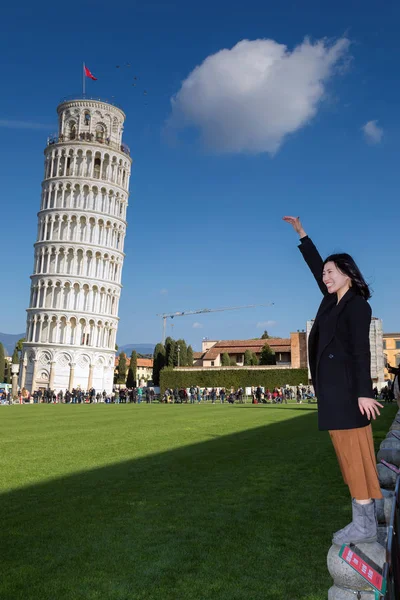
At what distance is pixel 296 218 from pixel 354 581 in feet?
9.93

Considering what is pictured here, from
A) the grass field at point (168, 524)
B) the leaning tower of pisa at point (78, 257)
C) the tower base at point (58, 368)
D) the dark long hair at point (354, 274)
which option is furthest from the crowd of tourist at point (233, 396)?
the dark long hair at point (354, 274)

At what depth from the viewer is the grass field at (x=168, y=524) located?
4.11 meters

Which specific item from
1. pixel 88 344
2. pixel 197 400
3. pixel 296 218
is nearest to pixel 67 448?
pixel 296 218

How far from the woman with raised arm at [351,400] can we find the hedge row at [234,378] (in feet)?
220

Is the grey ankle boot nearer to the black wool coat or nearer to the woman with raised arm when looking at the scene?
the woman with raised arm

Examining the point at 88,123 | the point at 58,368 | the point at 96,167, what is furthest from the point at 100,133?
the point at 58,368

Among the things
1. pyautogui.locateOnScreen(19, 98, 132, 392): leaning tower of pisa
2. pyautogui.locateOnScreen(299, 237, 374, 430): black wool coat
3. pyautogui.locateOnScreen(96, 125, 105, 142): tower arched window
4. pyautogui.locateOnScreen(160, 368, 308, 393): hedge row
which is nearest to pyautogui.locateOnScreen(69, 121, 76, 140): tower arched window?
pyautogui.locateOnScreen(19, 98, 132, 392): leaning tower of pisa

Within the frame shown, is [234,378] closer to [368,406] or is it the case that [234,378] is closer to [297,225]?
[297,225]

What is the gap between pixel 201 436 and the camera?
15.0m

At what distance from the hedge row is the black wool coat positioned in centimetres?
6718

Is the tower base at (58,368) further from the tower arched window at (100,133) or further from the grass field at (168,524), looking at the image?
the grass field at (168,524)

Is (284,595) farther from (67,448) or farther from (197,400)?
(197,400)

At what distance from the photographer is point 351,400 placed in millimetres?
3490

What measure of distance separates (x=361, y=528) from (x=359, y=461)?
44cm
